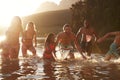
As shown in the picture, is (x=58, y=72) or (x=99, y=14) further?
(x=99, y=14)

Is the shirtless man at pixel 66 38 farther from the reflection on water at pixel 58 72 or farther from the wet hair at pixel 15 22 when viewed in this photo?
the wet hair at pixel 15 22

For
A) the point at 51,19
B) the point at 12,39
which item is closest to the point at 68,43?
the point at 12,39

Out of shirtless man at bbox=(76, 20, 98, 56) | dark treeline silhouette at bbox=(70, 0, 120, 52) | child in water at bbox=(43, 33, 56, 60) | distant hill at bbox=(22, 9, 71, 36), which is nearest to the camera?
child in water at bbox=(43, 33, 56, 60)

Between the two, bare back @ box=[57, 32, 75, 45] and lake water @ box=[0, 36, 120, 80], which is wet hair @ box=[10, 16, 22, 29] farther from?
bare back @ box=[57, 32, 75, 45]

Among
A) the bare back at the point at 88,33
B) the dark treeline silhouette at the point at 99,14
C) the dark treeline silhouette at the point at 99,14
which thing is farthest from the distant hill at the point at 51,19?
the bare back at the point at 88,33

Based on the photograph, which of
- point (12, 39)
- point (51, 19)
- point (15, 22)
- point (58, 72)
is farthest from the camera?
point (51, 19)

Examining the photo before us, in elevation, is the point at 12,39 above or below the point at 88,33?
below

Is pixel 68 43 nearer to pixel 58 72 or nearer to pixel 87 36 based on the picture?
pixel 87 36

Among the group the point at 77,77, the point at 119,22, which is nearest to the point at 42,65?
the point at 77,77

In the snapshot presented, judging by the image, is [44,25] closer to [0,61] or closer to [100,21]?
[100,21]

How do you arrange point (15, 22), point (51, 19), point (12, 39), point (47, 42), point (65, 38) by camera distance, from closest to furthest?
point (15, 22) → point (12, 39) → point (47, 42) → point (65, 38) → point (51, 19)

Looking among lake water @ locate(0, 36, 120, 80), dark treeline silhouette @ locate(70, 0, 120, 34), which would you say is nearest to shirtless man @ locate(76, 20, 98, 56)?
lake water @ locate(0, 36, 120, 80)

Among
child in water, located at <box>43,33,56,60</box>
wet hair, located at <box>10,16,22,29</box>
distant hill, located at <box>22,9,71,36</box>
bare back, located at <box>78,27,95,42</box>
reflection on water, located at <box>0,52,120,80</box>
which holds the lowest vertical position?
reflection on water, located at <box>0,52,120,80</box>

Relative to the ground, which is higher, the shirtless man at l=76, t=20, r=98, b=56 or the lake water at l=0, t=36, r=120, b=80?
the shirtless man at l=76, t=20, r=98, b=56
